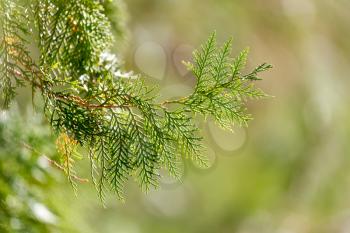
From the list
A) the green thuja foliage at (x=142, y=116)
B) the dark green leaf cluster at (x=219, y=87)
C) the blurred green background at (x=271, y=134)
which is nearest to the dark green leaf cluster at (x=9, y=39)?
the green thuja foliage at (x=142, y=116)

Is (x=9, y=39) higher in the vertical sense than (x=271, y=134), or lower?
lower

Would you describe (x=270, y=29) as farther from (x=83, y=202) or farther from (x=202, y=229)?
(x=83, y=202)

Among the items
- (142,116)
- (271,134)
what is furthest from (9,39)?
(271,134)

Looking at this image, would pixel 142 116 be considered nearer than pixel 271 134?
Yes

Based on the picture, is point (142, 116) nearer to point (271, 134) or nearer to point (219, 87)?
point (219, 87)

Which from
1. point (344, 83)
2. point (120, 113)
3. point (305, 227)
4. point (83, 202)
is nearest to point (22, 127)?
point (83, 202)

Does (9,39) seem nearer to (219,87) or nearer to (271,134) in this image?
(219,87)

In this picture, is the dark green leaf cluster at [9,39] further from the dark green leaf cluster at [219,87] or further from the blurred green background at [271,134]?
the blurred green background at [271,134]

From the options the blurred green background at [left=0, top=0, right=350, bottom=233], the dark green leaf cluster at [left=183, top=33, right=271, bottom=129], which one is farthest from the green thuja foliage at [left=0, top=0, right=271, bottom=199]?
the blurred green background at [left=0, top=0, right=350, bottom=233]

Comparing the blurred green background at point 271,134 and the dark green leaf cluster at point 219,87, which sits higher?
the blurred green background at point 271,134
